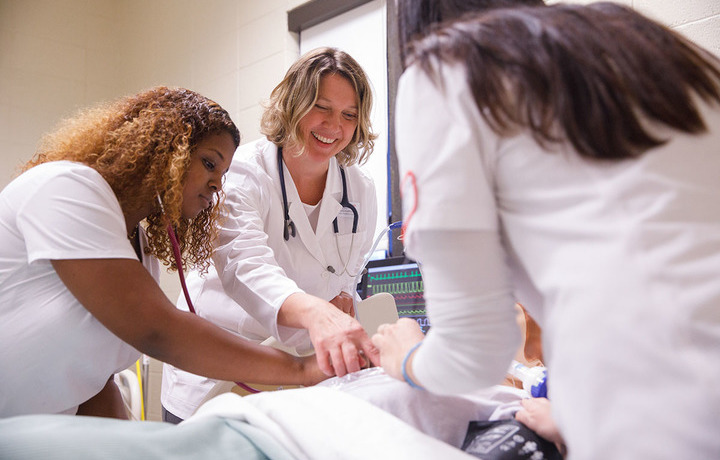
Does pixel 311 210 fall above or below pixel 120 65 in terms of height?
below

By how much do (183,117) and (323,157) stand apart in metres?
0.65

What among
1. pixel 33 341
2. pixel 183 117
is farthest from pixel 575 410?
pixel 183 117

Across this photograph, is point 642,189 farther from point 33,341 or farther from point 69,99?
point 69,99

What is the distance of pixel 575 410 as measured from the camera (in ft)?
2.07

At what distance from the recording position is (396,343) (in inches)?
35.9

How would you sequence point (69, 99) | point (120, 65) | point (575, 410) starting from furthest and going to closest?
point (120, 65)
point (69, 99)
point (575, 410)

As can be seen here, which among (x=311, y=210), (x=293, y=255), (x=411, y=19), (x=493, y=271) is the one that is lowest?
(x=293, y=255)

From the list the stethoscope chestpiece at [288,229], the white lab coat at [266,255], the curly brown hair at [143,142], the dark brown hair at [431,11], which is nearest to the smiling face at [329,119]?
the white lab coat at [266,255]

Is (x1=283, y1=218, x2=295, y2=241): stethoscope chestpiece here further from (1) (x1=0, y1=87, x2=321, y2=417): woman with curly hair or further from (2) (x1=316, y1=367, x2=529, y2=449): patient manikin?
(2) (x1=316, y1=367, x2=529, y2=449): patient manikin

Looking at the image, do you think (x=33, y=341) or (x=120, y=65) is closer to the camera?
(x=33, y=341)

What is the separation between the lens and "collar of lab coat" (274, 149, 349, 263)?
6.50 ft

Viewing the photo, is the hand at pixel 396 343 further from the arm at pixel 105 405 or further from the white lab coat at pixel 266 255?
the arm at pixel 105 405

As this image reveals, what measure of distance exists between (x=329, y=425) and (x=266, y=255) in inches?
34.4

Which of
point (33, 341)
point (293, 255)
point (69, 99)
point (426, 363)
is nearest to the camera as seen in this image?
point (426, 363)
